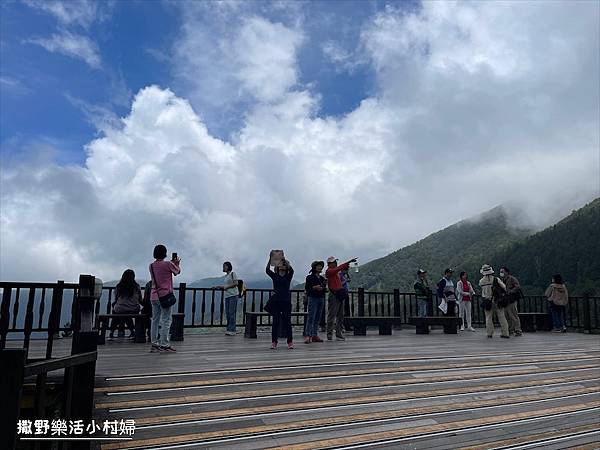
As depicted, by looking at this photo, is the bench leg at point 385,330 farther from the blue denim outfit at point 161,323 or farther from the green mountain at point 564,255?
the green mountain at point 564,255

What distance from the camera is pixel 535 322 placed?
16.0m

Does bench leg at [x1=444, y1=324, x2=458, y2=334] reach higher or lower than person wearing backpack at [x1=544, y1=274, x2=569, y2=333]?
lower

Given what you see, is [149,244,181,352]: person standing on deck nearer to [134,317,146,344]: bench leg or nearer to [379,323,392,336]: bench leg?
[134,317,146,344]: bench leg

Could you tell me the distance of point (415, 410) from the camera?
507cm

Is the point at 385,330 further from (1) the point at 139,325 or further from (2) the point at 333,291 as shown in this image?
(1) the point at 139,325

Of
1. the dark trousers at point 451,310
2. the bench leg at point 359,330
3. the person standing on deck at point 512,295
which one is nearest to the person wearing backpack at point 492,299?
the person standing on deck at point 512,295

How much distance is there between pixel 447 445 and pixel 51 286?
4700 millimetres

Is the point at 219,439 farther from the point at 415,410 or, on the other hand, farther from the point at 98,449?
the point at 415,410

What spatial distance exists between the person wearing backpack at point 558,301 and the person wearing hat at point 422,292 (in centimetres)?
419

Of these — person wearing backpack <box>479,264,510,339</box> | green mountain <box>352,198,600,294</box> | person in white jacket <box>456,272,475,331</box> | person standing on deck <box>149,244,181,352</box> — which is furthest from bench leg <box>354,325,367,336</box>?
green mountain <box>352,198,600,294</box>

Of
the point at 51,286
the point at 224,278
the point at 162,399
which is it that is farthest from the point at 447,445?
the point at 224,278

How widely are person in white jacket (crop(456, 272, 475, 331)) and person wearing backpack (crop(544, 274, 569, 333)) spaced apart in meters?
3.02

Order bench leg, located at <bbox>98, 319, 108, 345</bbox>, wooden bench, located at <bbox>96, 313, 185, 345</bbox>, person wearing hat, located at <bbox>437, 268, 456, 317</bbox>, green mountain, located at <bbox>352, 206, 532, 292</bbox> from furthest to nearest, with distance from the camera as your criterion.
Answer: green mountain, located at <bbox>352, 206, 532, 292</bbox> → person wearing hat, located at <bbox>437, 268, 456, 317</bbox> → bench leg, located at <bbox>98, 319, 108, 345</bbox> → wooden bench, located at <bbox>96, 313, 185, 345</bbox>

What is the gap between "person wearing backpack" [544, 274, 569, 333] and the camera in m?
15.2
